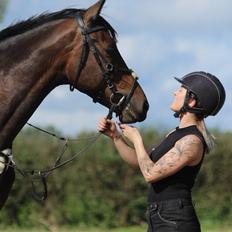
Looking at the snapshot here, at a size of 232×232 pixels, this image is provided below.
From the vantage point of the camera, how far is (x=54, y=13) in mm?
5680

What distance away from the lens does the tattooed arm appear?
4953 mm

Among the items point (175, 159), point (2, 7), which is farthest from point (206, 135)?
point (2, 7)

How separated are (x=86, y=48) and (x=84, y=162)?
24.3 ft

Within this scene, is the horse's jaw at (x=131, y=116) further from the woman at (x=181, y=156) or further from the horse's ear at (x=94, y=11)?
the horse's ear at (x=94, y=11)

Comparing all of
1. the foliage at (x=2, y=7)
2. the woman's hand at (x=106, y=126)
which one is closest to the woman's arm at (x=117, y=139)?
the woman's hand at (x=106, y=126)

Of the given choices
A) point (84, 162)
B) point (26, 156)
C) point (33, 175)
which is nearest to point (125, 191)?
point (84, 162)

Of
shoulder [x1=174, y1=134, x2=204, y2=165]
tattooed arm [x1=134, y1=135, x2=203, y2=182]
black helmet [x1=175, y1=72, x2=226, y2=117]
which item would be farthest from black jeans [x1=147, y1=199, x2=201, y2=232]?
black helmet [x1=175, y1=72, x2=226, y2=117]

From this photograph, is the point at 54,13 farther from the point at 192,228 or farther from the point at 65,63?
the point at 192,228

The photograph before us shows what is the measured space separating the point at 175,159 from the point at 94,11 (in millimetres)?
1354

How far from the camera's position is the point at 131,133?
5.14 m

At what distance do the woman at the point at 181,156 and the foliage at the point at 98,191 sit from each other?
24.6 feet

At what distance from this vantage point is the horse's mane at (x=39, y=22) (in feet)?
18.2

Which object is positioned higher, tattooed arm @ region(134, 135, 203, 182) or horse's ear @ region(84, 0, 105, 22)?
horse's ear @ region(84, 0, 105, 22)

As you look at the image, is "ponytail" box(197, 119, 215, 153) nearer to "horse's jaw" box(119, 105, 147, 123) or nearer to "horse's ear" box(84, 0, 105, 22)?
"horse's jaw" box(119, 105, 147, 123)
